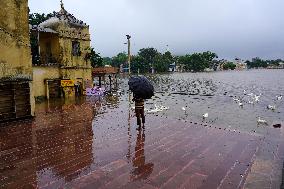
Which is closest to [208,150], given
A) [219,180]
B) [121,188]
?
[219,180]

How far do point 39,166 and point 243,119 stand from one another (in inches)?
574

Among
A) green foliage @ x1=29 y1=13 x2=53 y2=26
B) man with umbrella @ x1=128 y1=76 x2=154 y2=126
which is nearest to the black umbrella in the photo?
man with umbrella @ x1=128 y1=76 x2=154 y2=126

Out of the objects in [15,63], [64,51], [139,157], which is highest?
[64,51]

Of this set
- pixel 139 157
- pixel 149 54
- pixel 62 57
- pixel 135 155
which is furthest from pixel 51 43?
pixel 149 54

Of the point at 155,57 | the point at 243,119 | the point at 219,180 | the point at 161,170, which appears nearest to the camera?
the point at 219,180

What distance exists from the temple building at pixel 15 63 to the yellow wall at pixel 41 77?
963 centimetres

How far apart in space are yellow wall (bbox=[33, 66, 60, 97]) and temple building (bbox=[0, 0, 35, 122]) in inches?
379

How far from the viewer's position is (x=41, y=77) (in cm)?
2272

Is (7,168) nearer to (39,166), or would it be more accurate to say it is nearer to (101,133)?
(39,166)

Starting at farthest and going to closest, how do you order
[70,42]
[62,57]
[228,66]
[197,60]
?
[228,66] → [197,60] → [70,42] → [62,57]

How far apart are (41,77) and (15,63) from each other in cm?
1061

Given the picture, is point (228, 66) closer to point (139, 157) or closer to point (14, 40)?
point (14, 40)

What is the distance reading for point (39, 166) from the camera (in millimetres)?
6992

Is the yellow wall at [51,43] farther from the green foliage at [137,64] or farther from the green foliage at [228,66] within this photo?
the green foliage at [228,66]
